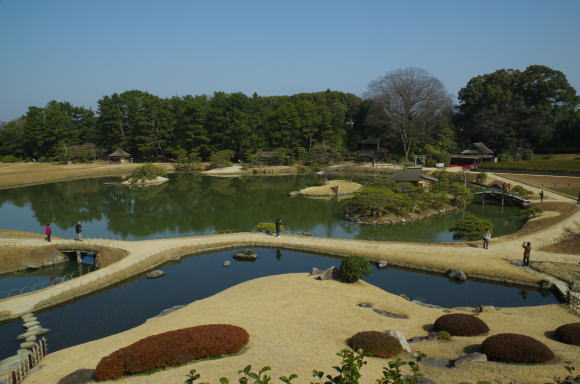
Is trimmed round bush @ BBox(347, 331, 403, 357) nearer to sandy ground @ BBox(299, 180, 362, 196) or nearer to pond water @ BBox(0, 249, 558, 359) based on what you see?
pond water @ BBox(0, 249, 558, 359)

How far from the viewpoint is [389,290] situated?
16.8 meters

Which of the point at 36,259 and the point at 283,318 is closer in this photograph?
the point at 283,318

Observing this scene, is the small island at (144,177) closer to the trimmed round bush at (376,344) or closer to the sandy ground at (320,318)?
the sandy ground at (320,318)

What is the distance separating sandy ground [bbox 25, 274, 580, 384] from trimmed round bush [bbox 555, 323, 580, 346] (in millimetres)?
238

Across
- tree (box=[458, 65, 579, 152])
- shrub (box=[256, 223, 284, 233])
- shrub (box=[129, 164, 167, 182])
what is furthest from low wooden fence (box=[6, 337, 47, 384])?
tree (box=[458, 65, 579, 152])

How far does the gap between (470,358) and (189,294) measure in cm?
1153

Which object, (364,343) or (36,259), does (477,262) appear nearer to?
(364,343)

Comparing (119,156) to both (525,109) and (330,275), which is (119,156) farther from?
(525,109)

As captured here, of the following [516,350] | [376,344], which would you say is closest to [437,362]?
[376,344]

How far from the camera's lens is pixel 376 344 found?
9508 millimetres

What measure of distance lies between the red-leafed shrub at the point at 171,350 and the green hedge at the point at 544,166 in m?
46.7

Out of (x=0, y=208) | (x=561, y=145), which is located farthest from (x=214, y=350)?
(x=561, y=145)

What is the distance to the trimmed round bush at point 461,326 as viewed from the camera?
10.8 meters

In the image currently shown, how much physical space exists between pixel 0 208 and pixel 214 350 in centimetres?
3863
